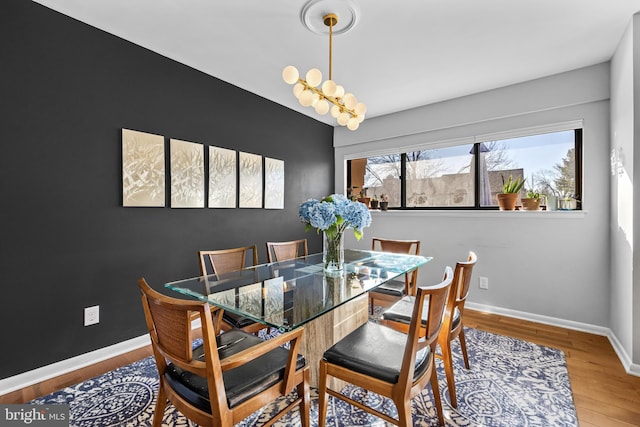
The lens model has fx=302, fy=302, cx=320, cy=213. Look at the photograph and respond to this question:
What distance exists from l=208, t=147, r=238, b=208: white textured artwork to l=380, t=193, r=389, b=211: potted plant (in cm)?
210

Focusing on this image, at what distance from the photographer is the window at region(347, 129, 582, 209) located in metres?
3.11

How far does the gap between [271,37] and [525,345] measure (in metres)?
3.30

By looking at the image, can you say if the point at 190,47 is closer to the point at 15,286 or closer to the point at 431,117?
the point at 15,286

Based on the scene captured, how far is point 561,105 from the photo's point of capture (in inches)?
117

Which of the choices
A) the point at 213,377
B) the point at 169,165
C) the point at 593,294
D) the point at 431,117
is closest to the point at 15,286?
the point at 169,165

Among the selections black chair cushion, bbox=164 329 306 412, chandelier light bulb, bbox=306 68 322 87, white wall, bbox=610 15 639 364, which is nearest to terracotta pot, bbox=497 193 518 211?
white wall, bbox=610 15 639 364

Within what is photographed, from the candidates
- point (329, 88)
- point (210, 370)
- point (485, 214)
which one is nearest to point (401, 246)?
point (485, 214)

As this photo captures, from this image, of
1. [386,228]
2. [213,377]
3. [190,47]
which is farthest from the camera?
[386,228]

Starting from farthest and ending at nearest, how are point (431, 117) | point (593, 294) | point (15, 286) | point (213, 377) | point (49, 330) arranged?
point (431, 117) < point (593, 294) < point (49, 330) < point (15, 286) < point (213, 377)

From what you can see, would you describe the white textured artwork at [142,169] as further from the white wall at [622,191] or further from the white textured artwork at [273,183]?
the white wall at [622,191]

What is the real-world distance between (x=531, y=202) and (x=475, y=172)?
27.3 inches

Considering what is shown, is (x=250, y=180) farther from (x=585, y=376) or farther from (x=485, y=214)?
(x=585, y=376)

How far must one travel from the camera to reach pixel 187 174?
2.81 meters

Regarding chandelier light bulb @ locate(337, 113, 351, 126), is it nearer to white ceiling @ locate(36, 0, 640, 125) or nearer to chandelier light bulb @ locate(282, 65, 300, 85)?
chandelier light bulb @ locate(282, 65, 300, 85)
